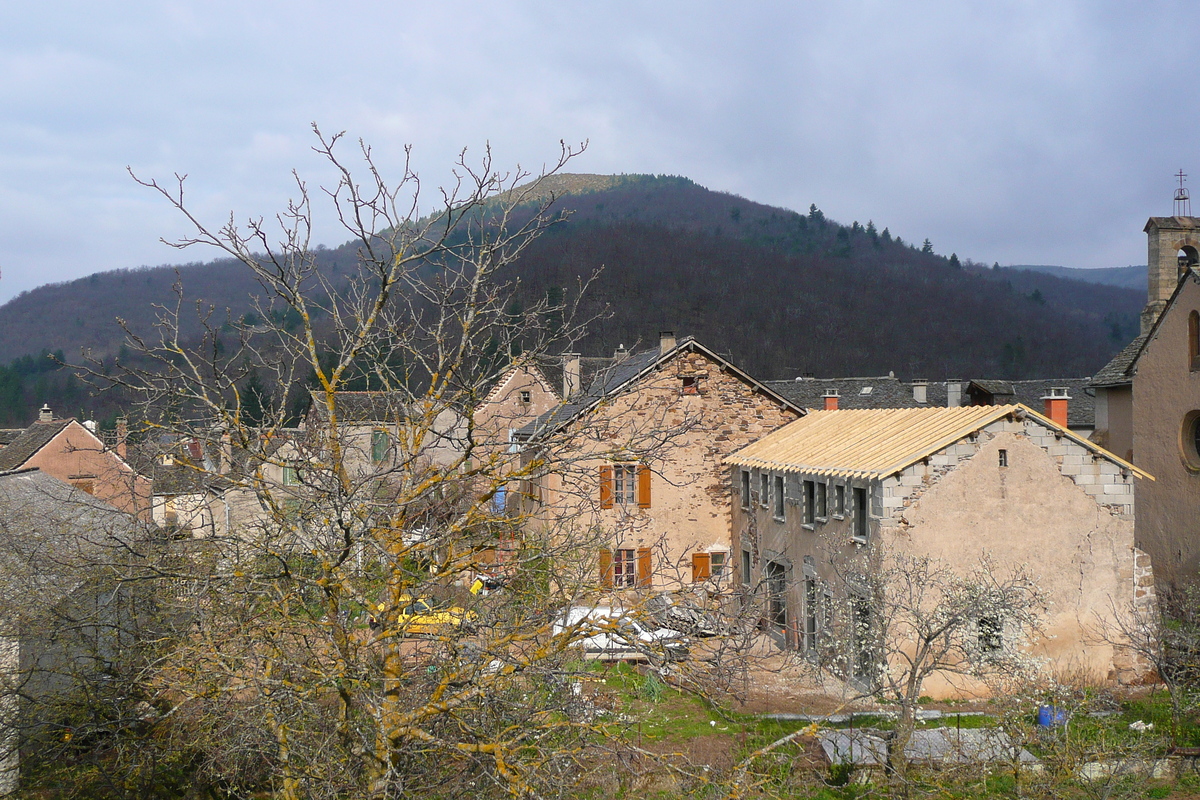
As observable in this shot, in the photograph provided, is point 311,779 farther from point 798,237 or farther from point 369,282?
point 798,237

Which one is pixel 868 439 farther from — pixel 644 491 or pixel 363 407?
pixel 363 407

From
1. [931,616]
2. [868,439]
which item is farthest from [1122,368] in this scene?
[931,616]

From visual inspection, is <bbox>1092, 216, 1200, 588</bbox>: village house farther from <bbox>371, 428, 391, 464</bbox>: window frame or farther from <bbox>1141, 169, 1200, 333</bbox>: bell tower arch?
<bbox>371, 428, 391, 464</bbox>: window frame

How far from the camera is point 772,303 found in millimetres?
114250

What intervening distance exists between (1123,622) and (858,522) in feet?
16.7

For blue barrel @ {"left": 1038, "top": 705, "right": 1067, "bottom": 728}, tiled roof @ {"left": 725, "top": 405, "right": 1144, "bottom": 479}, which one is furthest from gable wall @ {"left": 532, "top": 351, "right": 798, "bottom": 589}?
blue barrel @ {"left": 1038, "top": 705, "right": 1067, "bottom": 728}

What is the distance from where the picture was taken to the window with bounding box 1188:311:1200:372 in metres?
22.9

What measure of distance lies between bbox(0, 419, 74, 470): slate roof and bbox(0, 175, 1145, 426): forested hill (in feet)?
163

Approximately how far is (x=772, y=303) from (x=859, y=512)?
324 feet

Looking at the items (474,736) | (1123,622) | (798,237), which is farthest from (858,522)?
(798,237)

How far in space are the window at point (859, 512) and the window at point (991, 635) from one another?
2.67 meters

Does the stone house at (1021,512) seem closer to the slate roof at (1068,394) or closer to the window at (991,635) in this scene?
the window at (991,635)

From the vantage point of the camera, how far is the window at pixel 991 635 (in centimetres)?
1622

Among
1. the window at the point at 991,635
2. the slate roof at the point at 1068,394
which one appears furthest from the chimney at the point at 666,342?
the slate roof at the point at 1068,394
